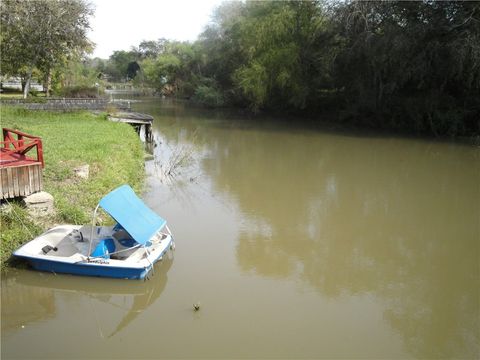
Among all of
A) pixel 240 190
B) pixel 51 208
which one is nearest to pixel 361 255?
pixel 240 190

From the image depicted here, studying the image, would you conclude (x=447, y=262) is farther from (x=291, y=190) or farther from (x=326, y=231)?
(x=291, y=190)

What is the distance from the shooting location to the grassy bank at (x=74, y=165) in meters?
8.63

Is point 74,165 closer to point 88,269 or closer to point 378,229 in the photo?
point 88,269

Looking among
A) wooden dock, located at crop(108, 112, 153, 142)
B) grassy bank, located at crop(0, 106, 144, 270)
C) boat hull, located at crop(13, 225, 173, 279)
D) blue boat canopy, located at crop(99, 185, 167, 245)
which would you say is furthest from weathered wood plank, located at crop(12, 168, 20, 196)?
wooden dock, located at crop(108, 112, 153, 142)

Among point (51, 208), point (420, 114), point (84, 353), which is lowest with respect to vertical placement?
point (84, 353)

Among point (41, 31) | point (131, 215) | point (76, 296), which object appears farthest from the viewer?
point (41, 31)

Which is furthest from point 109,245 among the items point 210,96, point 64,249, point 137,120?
point 210,96

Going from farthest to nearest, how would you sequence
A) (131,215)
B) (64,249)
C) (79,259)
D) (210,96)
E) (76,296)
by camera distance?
(210,96)
(131,215)
(64,249)
(79,259)
(76,296)

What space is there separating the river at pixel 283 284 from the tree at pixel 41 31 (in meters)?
17.5

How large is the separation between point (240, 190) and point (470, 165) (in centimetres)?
1105

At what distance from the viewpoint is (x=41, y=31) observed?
89.5ft

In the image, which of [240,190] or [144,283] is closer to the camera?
[144,283]

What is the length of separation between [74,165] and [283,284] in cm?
710

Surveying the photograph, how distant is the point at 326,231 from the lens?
11.2 meters
